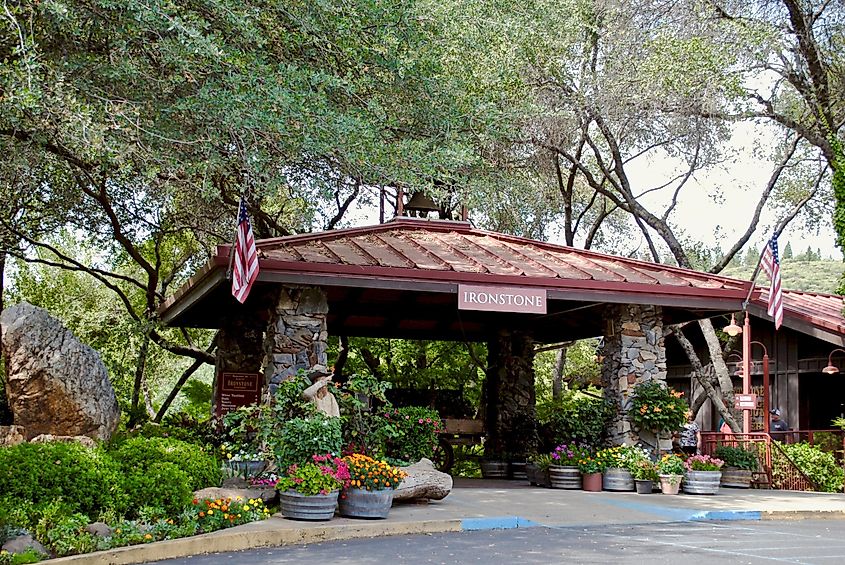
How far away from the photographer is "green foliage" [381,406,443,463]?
1170 cm

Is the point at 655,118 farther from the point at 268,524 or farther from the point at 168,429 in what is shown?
the point at 268,524

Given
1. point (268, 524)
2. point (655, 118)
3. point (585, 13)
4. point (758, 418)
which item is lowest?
point (268, 524)

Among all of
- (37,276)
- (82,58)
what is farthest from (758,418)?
(37,276)

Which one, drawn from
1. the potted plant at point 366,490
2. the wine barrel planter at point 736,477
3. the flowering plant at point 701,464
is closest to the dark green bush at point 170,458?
the potted plant at point 366,490

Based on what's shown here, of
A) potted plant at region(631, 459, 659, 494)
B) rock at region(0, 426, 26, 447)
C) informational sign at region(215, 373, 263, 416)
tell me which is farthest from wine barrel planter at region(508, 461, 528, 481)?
rock at region(0, 426, 26, 447)

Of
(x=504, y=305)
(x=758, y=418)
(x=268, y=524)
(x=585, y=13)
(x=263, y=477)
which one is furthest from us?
(x=758, y=418)

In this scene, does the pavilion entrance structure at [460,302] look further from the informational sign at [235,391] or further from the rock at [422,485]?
the rock at [422,485]

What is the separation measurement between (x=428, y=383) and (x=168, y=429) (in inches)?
258

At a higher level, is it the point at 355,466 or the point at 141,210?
the point at 141,210

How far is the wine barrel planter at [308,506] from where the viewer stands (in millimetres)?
9062

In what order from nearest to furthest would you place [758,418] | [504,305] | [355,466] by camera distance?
1. [355,466]
2. [504,305]
3. [758,418]

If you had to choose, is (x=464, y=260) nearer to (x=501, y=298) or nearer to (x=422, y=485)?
(x=501, y=298)

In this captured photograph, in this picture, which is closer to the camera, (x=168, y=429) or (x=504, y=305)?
(x=504, y=305)

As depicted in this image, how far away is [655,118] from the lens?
19016 millimetres
